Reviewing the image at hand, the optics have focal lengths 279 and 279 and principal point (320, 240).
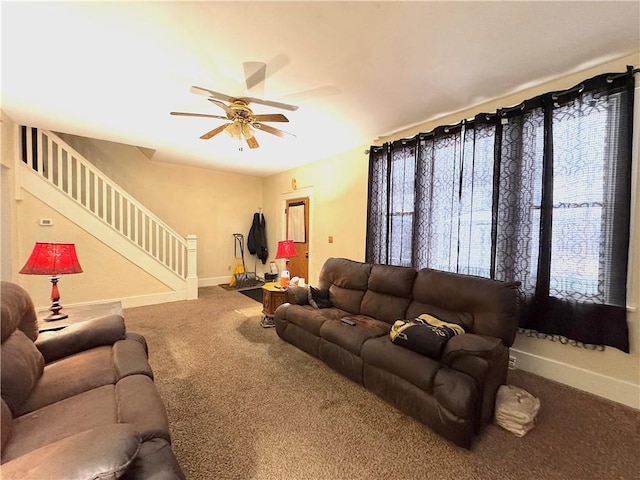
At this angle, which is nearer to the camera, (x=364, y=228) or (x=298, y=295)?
(x=298, y=295)

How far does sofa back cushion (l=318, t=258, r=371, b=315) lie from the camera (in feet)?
10.1

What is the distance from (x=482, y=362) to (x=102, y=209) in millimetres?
5459

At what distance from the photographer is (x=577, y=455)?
63.8 inches

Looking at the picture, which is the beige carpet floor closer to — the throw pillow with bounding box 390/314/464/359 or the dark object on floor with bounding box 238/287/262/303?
the throw pillow with bounding box 390/314/464/359

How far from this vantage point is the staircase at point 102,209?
3.83m

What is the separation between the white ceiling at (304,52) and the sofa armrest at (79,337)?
1993 mm

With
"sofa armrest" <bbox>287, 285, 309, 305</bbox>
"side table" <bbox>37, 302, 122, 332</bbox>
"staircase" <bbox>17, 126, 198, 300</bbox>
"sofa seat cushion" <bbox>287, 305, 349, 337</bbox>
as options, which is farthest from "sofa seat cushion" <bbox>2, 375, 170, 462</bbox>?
"staircase" <bbox>17, 126, 198, 300</bbox>

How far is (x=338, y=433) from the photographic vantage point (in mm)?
1760

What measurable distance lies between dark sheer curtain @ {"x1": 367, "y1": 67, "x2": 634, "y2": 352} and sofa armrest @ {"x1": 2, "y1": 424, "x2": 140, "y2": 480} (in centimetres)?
293

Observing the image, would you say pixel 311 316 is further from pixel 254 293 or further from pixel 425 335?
pixel 254 293

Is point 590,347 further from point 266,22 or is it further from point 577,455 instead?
point 266,22

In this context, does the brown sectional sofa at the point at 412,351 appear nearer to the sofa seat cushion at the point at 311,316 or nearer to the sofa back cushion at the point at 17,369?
the sofa seat cushion at the point at 311,316

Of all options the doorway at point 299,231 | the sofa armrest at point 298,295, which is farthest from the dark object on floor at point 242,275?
the sofa armrest at point 298,295

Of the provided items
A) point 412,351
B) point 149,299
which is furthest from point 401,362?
point 149,299
